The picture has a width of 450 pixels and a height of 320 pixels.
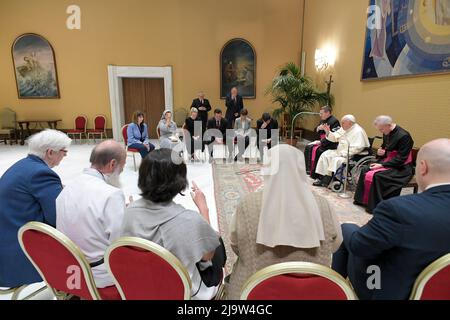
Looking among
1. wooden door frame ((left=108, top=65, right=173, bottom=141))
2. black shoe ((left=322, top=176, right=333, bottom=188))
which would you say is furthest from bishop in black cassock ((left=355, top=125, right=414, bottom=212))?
wooden door frame ((left=108, top=65, right=173, bottom=141))

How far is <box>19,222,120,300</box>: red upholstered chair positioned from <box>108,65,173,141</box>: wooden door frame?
8.41 m

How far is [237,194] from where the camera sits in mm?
4441

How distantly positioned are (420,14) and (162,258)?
5123 millimetres

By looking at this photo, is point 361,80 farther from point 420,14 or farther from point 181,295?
point 181,295

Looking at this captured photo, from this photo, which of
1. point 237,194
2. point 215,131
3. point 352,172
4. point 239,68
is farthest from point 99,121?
point 352,172

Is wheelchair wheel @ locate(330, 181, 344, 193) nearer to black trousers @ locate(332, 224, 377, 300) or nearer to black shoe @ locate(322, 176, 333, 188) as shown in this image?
black shoe @ locate(322, 176, 333, 188)

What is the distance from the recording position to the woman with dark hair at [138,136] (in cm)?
564

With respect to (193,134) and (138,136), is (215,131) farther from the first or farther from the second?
(138,136)

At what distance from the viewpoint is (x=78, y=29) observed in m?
8.87

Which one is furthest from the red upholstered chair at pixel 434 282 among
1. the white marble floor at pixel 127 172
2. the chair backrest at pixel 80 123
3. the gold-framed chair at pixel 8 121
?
the gold-framed chair at pixel 8 121

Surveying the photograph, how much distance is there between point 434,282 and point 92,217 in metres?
1.60

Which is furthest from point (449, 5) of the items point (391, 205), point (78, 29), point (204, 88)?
point (78, 29)

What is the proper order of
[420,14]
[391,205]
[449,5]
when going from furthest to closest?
[420,14] < [449,5] < [391,205]

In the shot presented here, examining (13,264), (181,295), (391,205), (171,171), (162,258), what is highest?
(171,171)
